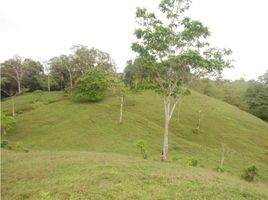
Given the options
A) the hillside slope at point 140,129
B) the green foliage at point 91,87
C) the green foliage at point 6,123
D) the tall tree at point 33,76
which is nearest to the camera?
the hillside slope at point 140,129

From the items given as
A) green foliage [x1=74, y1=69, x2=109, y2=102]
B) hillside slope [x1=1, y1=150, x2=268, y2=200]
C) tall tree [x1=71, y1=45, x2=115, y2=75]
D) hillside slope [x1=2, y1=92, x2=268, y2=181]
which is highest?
tall tree [x1=71, y1=45, x2=115, y2=75]

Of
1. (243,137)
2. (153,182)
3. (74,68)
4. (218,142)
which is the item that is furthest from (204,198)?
(74,68)

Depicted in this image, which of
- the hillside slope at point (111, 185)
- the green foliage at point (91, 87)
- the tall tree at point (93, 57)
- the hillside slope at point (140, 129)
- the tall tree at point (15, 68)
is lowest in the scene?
the hillside slope at point (140, 129)

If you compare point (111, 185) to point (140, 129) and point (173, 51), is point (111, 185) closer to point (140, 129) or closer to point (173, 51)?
point (173, 51)

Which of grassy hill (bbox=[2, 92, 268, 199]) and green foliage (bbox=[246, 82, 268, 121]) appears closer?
grassy hill (bbox=[2, 92, 268, 199])

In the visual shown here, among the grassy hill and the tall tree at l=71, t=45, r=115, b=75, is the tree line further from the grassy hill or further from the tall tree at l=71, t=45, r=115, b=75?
the grassy hill

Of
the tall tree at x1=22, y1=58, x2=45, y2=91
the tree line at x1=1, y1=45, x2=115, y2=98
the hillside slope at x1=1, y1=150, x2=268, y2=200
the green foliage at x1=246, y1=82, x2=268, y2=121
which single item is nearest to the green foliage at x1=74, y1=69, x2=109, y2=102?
the tree line at x1=1, y1=45, x2=115, y2=98

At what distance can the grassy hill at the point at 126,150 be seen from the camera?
1480 centimetres

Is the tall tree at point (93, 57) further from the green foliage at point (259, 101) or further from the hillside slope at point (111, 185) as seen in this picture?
the hillside slope at point (111, 185)

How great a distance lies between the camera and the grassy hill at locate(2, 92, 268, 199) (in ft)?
48.5

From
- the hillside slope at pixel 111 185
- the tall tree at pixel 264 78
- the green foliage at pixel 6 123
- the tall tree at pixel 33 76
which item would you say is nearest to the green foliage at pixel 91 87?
the green foliage at pixel 6 123

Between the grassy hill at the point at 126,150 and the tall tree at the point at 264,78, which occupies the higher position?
the tall tree at the point at 264,78

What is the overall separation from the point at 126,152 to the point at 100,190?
81.3 feet

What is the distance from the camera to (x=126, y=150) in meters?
39.5
